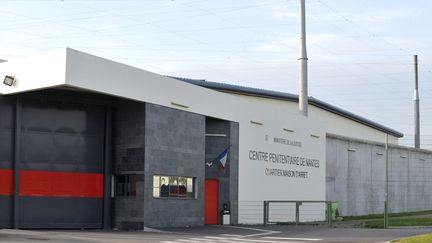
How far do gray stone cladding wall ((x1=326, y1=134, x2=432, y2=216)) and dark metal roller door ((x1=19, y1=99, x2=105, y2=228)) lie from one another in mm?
18640

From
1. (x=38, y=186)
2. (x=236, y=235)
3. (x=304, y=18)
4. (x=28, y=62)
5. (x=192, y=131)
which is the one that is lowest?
(x=236, y=235)

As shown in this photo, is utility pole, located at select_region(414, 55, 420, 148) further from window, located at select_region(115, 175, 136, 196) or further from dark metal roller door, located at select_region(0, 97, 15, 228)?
dark metal roller door, located at select_region(0, 97, 15, 228)

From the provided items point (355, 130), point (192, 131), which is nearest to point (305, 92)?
point (192, 131)

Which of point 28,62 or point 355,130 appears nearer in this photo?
point 28,62

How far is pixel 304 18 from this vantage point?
41.8 meters

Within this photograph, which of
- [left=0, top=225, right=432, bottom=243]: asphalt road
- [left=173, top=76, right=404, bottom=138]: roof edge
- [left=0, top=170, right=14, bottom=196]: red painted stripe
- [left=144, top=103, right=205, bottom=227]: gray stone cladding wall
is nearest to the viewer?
[left=0, top=225, right=432, bottom=243]: asphalt road

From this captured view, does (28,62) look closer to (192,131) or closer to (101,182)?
(101,182)

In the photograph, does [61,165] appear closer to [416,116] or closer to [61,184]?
[61,184]

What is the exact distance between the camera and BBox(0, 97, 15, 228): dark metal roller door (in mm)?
25047

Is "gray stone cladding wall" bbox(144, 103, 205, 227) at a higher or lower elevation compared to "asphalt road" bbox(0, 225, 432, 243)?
A: higher

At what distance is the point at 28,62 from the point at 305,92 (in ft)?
66.8

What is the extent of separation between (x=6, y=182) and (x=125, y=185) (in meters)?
4.99

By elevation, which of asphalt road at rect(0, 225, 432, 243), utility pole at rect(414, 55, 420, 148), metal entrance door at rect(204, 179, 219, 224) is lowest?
asphalt road at rect(0, 225, 432, 243)

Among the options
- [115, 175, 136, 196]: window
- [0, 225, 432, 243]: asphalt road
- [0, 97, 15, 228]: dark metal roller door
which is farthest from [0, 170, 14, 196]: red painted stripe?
[115, 175, 136, 196]: window
